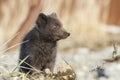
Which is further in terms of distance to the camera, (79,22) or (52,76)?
(79,22)

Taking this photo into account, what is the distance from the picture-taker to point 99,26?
68.9ft

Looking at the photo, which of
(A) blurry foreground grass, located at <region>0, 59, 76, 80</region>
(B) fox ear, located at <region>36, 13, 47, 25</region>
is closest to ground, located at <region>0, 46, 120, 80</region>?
(B) fox ear, located at <region>36, 13, 47, 25</region>

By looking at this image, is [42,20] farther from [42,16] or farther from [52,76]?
[52,76]

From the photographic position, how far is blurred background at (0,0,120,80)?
→ 19.5 metres

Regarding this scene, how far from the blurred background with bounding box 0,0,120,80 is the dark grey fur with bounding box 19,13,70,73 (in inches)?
351

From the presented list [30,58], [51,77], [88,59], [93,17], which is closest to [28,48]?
[30,58]

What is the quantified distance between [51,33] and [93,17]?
11422 mm

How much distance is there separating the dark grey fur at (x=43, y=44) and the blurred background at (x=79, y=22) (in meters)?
8.93

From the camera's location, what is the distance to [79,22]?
20.7 m

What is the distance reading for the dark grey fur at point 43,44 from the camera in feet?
31.3

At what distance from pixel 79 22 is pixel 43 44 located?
11024 millimetres

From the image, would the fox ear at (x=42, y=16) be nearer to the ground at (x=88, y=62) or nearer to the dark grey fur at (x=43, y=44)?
the dark grey fur at (x=43, y=44)

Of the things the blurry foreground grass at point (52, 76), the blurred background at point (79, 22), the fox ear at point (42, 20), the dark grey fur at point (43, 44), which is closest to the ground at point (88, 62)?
the blurred background at point (79, 22)

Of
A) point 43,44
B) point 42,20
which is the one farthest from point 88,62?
point 42,20
